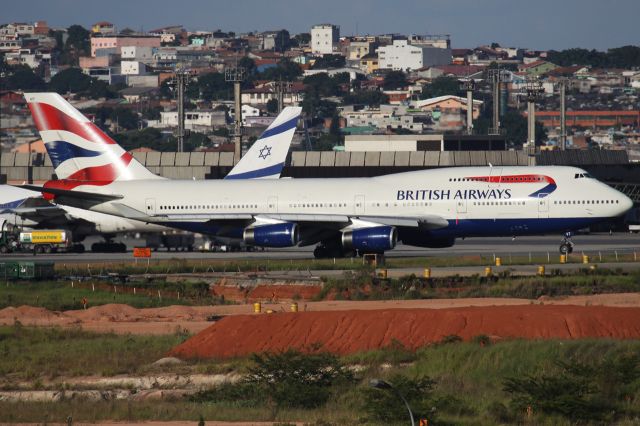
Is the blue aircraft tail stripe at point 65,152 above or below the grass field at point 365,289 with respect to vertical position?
above

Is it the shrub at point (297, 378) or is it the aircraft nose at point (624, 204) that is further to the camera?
the aircraft nose at point (624, 204)

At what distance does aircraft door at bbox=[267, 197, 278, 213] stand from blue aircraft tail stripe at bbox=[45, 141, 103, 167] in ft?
35.1

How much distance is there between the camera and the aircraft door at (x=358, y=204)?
222ft


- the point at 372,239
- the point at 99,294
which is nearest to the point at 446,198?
the point at 372,239

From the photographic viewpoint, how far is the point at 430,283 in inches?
2183

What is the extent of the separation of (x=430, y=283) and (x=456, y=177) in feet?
41.6

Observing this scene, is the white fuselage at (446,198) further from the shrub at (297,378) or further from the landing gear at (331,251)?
the shrub at (297,378)

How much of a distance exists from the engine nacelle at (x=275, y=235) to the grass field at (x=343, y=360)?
70.1 ft

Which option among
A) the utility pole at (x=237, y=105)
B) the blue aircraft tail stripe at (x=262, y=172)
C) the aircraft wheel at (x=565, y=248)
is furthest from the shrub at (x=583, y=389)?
the utility pole at (x=237, y=105)

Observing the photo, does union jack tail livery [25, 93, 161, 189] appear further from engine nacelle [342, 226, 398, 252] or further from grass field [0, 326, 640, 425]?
grass field [0, 326, 640, 425]

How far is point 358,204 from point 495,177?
7018 millimetres

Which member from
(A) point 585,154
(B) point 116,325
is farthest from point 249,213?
(A) point 585,154

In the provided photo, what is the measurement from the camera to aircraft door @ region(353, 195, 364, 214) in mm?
67562

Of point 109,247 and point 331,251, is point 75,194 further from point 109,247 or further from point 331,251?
point 331,251
